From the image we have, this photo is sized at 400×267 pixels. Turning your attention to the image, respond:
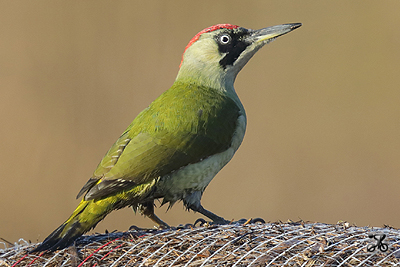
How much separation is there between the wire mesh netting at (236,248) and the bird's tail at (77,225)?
0.04 meters

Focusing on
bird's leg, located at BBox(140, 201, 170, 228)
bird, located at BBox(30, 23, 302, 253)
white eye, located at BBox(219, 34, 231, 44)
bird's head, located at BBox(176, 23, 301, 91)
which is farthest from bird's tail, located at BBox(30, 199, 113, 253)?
white eye, located at BBox(219, 34, 231, 44)

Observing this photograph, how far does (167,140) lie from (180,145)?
8 centimetres

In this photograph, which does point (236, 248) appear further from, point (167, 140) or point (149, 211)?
point (149, 211)

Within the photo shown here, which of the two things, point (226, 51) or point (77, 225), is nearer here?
point (77, 225)

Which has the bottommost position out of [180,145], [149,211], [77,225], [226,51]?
[149,211]

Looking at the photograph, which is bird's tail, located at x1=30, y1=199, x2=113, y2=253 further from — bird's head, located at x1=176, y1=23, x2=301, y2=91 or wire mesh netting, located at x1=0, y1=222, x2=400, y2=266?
bird's head, located at x1=176, y1=23, x2=301, y2=91

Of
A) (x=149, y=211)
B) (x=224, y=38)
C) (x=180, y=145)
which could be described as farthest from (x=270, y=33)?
(x=149, y=211)

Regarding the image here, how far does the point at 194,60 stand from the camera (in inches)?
139

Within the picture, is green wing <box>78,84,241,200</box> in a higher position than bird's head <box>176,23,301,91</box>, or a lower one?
lower

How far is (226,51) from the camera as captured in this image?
3.45 m

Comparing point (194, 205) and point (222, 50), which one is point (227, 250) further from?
point (222, 50)

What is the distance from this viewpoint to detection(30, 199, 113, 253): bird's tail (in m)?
2.32

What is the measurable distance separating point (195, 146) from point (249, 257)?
0.96 m

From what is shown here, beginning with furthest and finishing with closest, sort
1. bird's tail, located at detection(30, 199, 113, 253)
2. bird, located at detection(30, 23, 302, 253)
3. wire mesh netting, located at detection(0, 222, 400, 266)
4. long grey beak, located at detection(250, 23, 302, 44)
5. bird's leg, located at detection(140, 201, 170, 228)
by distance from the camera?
long grey beak, located at detection(250, 23, 302, 44) < bird's leg, located at detection(140, 201, 170, 228) < bird, located at detection(30, 23, 302, 253) < bird's tail, located at detection(30, 199, 113, 253) < wire mesh netting, located at detection(0, 222, 400, 266)
